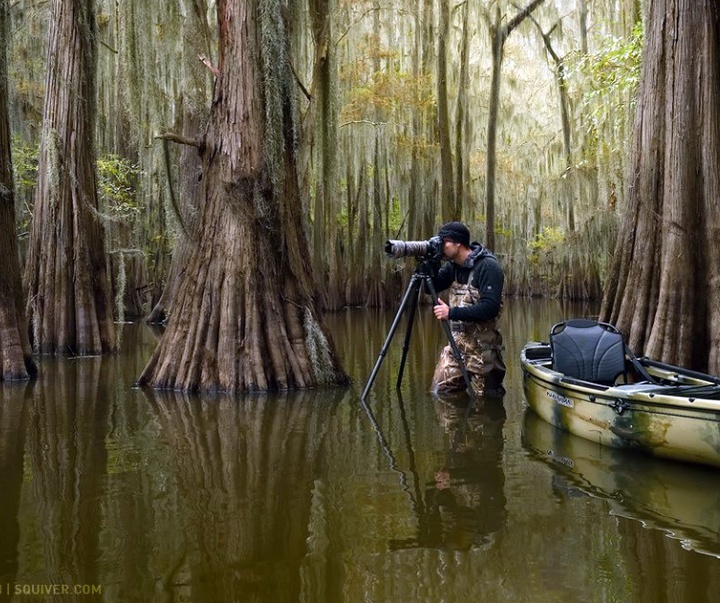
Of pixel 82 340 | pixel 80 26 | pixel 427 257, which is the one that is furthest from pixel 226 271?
pixel 80 26

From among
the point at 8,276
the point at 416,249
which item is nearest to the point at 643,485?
the point at 416,249

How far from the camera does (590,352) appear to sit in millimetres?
6117

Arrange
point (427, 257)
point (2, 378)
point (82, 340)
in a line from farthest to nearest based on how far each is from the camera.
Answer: point (82, 340), point (2, 378), point (427, 257)

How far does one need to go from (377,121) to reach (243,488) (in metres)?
19.1

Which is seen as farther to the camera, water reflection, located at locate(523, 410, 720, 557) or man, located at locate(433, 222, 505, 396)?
man, located at locate(433, 222, 505, 396)

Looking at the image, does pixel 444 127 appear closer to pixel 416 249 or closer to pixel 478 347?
pixel 478 347

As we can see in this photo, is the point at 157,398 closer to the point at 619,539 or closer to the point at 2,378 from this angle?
the point at 2,378

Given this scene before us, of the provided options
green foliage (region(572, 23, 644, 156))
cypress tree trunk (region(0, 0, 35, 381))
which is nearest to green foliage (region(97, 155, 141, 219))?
cypress tree trunk (region(0, 0, 35, 381))

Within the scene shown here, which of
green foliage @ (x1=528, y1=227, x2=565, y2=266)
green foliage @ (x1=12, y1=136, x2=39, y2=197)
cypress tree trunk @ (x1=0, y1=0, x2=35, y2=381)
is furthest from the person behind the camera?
green foliage @ (x1=528, y1=227, x2=565, y2=266)

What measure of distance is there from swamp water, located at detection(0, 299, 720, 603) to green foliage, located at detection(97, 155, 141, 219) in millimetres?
10336

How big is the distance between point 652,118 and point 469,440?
397 cm

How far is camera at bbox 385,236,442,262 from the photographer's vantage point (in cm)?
665

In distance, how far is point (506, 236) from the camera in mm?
35625

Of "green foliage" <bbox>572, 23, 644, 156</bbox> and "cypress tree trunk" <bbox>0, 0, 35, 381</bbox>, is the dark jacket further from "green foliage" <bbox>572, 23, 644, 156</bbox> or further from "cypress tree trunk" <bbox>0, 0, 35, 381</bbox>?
"green foliage" <bbox>572, 23, 644, 156</bbox>
